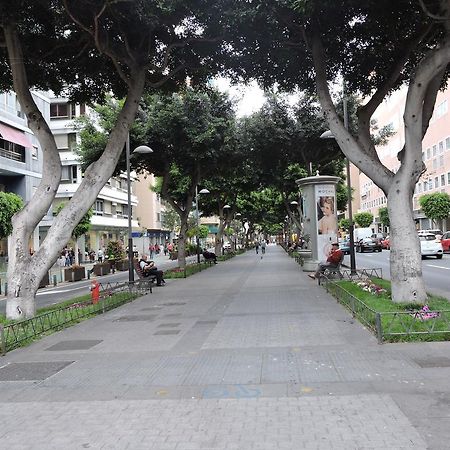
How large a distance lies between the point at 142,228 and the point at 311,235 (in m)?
47.6

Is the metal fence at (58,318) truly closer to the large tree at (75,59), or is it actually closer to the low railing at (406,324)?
the large tree at (75,59)

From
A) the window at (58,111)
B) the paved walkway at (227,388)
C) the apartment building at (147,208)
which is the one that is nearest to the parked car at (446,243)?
the paved walkway at (227,388)

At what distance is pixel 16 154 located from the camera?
34.7 m

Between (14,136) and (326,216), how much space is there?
21734 mm

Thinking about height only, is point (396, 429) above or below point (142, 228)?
below

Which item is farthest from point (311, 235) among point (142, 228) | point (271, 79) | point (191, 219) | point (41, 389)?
point (142, 228)

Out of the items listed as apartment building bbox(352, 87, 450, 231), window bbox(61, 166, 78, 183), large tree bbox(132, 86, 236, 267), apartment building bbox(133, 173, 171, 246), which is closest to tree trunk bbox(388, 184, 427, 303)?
large tree bbox(132, 86, 236, 267)

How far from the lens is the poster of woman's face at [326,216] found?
21.4 meters

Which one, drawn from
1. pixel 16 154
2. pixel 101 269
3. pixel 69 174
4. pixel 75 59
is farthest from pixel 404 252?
pixel 69 174

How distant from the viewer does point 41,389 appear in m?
6.30

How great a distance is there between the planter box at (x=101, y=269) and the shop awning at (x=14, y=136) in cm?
964

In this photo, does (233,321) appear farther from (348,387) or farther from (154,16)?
(154,16)

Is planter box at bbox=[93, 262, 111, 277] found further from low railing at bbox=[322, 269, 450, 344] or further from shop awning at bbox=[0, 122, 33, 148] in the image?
low railing at bbox=[322, 269, 450, 344]

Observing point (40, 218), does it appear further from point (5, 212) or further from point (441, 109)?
point (441, 109)
